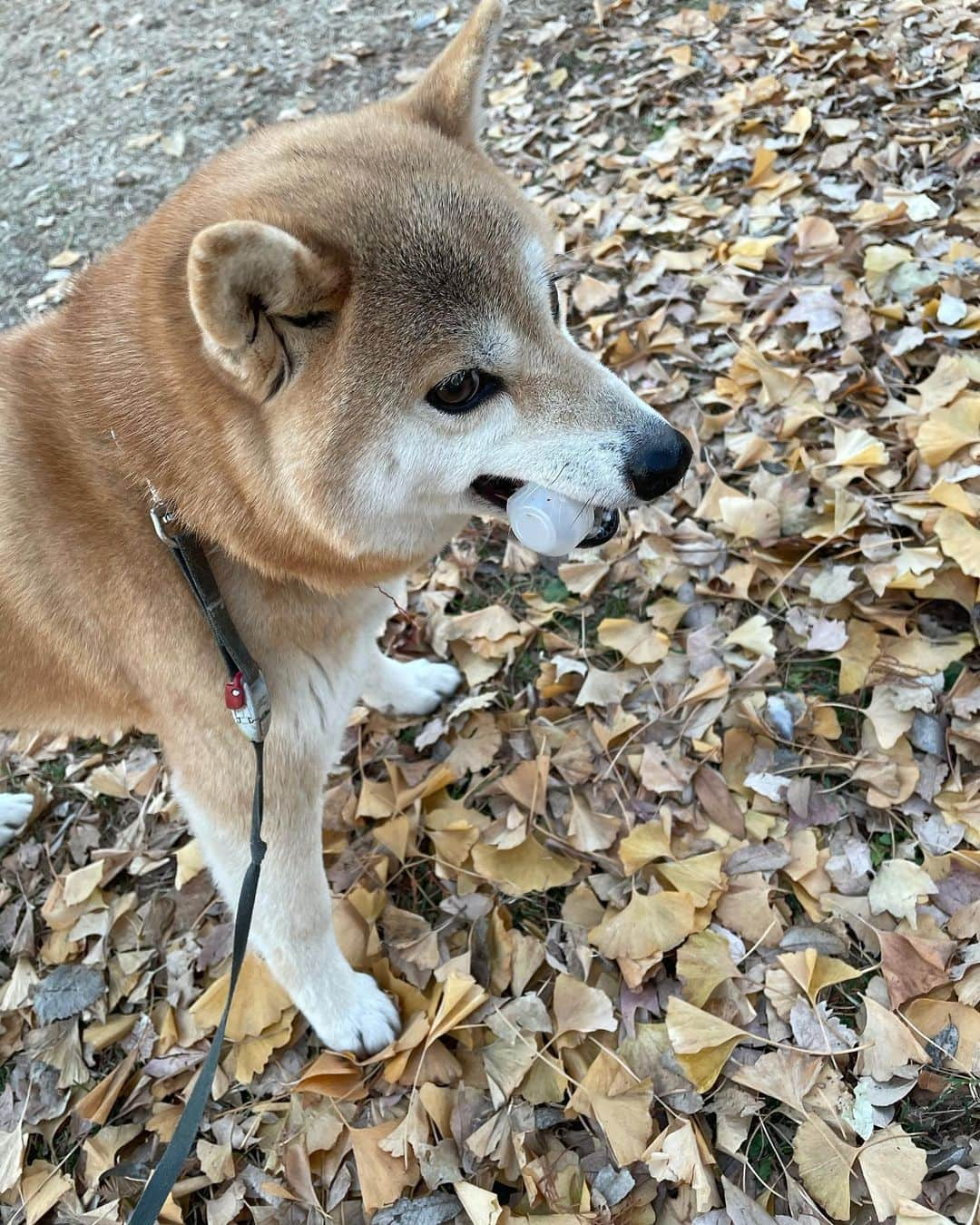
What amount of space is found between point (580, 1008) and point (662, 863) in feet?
1.51

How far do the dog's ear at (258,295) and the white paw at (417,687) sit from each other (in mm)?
1402

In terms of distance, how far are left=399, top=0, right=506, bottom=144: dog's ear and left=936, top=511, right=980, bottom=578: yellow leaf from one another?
1.77 m

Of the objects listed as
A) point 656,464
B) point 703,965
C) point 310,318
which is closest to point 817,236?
point 656,464

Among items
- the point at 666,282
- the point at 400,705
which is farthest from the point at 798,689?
the point at 666,282

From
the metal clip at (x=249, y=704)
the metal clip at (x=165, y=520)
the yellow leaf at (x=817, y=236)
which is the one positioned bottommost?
the yellow leaf at (x=817, y=236)

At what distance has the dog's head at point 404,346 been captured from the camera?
1.57 m

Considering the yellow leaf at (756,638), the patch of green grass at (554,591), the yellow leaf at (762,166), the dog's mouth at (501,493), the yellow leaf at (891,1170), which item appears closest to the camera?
the yellow leaf at (891,1170)

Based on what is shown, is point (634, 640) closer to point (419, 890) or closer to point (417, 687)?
point (417, 687)

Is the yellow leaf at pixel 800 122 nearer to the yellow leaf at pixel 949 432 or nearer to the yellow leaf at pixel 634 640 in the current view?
the yellow leaf at pixel 949 432

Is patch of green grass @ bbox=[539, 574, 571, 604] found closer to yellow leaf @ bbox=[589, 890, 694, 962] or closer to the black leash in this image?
yellow leaf @ bbox=[589, 890, 694, 962]

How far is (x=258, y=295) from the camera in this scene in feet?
4.86

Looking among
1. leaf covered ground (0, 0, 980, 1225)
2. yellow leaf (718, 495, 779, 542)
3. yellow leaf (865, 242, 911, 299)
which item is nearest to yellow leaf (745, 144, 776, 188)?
leaf covered ground (0, 0, 980, 1225)

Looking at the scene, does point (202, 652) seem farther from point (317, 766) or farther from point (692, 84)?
point (692, 84)

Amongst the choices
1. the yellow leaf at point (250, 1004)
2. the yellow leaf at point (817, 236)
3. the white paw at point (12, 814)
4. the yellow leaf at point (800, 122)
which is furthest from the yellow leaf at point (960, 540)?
the white paw at point (12, 814)
